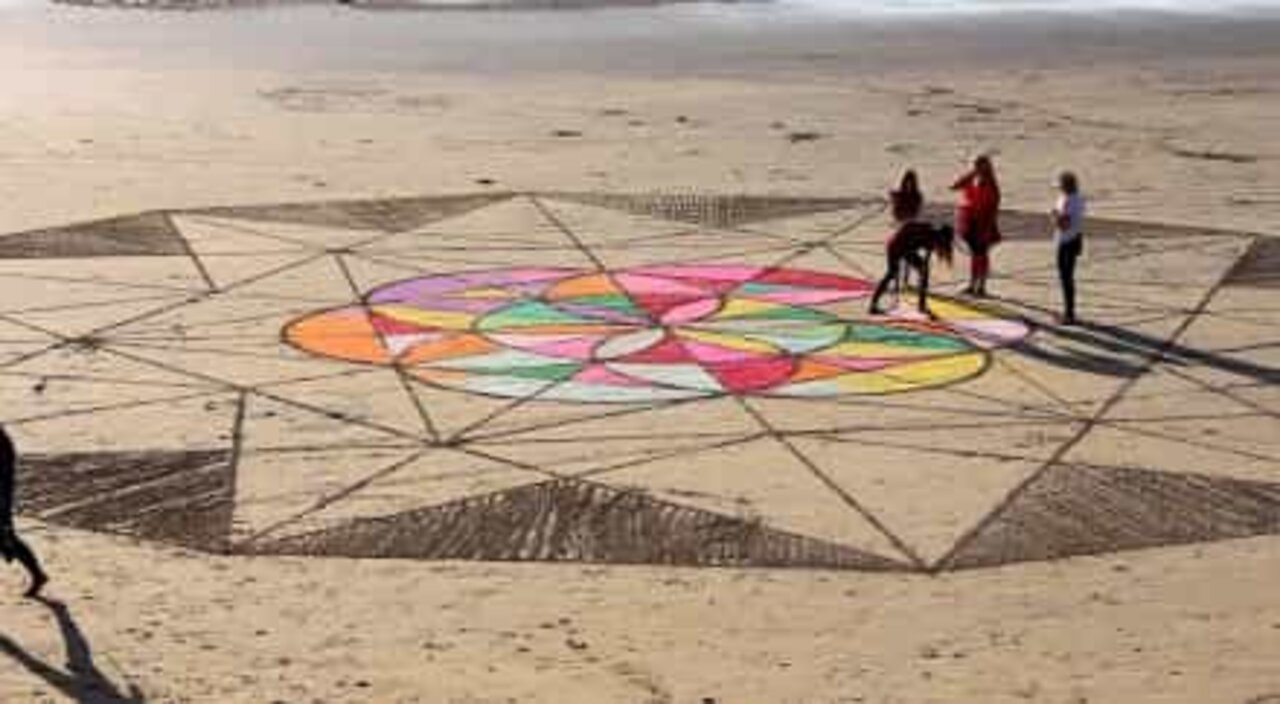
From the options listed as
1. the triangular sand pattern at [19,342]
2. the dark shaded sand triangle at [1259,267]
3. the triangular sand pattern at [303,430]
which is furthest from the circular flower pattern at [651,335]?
the dark shaded sand triangle at [1259,267]

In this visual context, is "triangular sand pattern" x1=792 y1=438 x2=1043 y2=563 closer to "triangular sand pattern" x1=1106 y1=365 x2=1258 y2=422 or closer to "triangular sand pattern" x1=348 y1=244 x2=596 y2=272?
"triangular sand pattern" x1=1106 y1=365 x2=1258 y2=422

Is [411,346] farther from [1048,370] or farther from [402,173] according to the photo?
[402,173]

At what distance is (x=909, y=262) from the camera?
24031 mm

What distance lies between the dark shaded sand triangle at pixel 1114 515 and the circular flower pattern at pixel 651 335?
3297mm

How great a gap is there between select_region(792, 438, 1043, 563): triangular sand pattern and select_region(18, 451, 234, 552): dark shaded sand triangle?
4380 mm

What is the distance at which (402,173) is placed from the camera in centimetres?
3572

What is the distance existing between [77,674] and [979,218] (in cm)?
1348

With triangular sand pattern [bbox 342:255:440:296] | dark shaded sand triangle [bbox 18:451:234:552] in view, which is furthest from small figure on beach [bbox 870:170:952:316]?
dark shaded sand triangle [bbox 18:451:234:552]

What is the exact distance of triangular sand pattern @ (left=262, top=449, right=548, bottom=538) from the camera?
53.5 ft

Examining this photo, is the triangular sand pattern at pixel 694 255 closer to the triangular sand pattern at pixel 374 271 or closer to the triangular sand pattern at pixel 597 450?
the triangular sand pattern at pixel 374 271

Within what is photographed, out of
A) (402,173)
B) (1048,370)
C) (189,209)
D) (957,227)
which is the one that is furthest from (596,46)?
(1048,370)

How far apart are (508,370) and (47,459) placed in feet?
14.7

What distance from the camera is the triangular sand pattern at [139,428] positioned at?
1820 centimetres

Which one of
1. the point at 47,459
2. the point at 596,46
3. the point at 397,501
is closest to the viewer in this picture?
the point at 397,501
